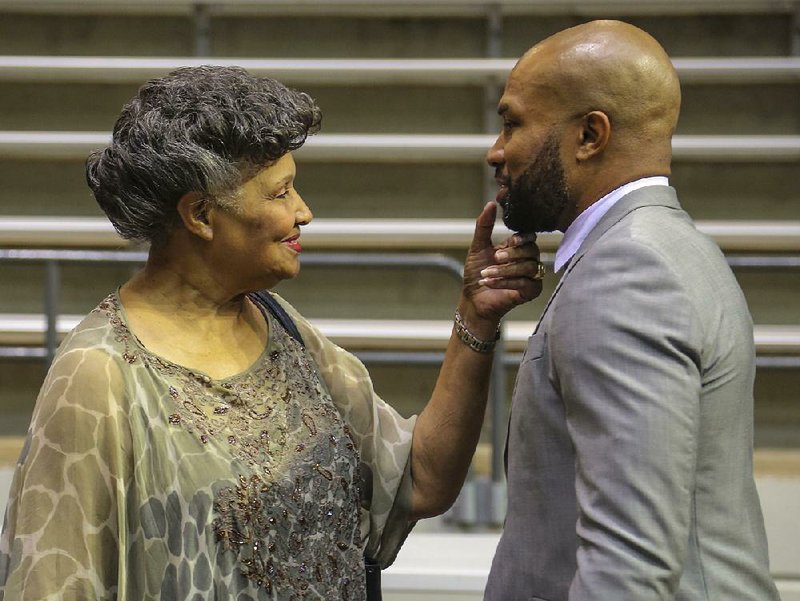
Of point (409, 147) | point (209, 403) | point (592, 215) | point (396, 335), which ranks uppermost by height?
point (592, 215)

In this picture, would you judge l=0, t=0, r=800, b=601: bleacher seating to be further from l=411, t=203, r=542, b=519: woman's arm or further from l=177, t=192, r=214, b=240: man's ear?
l=177, t=192, r=214, b=240: man's ear

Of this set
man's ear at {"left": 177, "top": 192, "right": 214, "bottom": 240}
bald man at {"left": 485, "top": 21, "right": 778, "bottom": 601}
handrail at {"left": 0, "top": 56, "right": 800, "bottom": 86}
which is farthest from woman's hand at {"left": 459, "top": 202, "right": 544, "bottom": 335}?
handrail at {"left": 0, "top": 56, "right": 800, "bottom": 86}

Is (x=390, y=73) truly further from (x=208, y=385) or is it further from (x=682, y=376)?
(x=682, y=376)

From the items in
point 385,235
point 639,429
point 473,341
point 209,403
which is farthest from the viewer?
point 385,235

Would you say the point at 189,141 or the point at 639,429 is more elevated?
the point at 189,141

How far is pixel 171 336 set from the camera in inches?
56.9

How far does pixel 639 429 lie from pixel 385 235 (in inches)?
104

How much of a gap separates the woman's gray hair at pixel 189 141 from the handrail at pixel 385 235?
7.08 feet

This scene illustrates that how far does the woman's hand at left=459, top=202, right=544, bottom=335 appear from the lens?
143 centimetres

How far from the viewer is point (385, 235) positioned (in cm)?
366

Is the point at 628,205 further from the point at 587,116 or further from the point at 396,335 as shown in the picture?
the point at 396,335

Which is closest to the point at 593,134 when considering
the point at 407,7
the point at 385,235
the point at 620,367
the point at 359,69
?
the point at 620,367

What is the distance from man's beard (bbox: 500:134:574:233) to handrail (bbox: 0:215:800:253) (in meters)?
2.29

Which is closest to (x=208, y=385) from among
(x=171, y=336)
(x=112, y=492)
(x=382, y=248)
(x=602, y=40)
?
(x=171, y=336)
